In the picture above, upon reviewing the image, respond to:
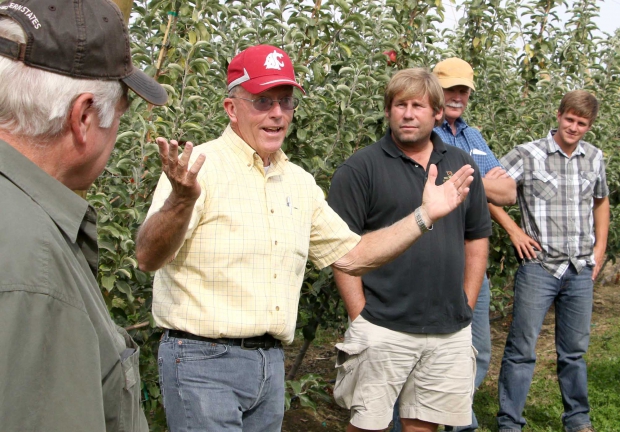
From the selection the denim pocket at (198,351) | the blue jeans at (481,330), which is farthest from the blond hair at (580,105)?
the denim pocket at (198,351)

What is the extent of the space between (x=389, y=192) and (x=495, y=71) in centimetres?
268

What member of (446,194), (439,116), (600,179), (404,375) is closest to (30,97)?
(446,194)

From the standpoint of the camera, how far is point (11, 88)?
134 cm

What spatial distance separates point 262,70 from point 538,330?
2925mm

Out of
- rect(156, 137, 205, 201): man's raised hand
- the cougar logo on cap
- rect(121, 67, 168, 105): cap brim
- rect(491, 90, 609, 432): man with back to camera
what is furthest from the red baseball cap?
rect(491, 90, 609, 432): man with back to camera

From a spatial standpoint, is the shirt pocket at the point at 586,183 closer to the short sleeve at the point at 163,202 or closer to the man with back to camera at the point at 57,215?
the short sleeve at the point at 163,202

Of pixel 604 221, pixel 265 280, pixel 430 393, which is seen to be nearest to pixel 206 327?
pixel 265 280

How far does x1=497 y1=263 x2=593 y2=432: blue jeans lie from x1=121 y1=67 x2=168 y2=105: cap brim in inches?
137

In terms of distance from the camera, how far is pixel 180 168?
6.81ft

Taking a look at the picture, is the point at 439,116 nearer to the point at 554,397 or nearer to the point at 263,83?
the point at 263,83

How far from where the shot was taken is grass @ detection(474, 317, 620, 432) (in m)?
5.19

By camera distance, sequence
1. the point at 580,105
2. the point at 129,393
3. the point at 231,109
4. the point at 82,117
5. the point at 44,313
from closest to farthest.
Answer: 1. the point at 44,313
2. the point at 82,117
3. the point at 129,393
4. the point at 231,109
5. the point at 580,105

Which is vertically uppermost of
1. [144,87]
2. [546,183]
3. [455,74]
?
[455,74]

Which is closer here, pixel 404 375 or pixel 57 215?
pixel 57 215
